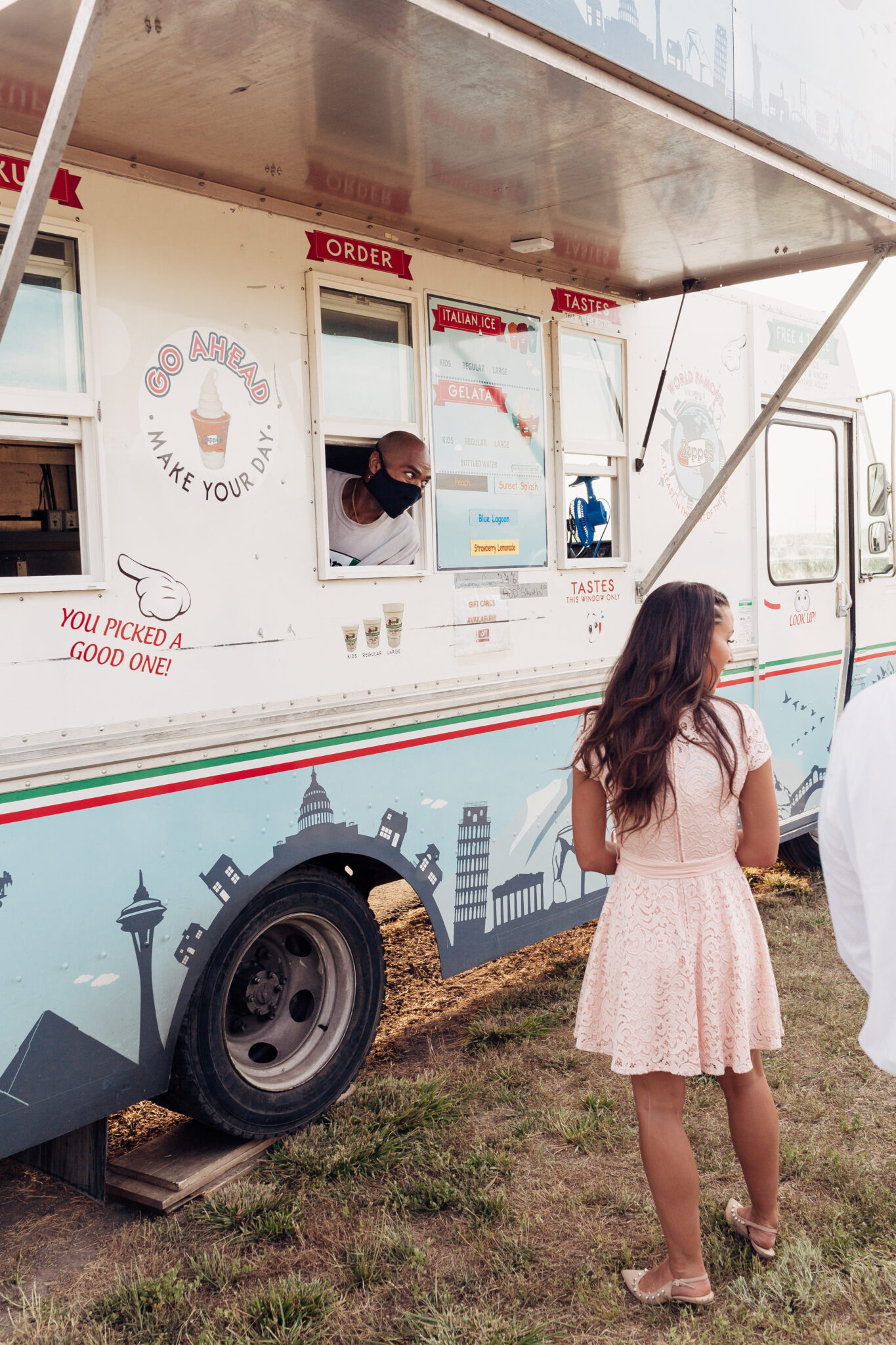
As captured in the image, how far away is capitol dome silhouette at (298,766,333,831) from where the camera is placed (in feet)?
11.5

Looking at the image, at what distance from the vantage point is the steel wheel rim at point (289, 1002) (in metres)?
3.55

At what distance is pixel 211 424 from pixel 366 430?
0.60m

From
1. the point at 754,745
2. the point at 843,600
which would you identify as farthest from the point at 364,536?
the point at 843,600

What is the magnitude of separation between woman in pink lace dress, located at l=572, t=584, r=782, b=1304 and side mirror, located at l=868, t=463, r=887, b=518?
401 cm

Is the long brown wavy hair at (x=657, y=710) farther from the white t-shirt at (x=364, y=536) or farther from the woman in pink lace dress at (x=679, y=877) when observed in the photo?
the white t-shirt at (x=364, y=536)

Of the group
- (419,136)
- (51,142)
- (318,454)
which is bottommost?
(318,454)

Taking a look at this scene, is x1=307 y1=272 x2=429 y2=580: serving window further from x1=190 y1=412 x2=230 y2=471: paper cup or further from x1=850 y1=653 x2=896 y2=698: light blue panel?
x1=850 y1=653 x2=896 y2=698: light blue panel

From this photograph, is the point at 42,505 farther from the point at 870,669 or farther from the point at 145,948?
the point at 870,669

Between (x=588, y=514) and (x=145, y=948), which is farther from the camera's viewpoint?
(x=588, y=514)

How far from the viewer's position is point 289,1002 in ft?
12.1

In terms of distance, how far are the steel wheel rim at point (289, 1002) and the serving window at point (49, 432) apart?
49.6 inches

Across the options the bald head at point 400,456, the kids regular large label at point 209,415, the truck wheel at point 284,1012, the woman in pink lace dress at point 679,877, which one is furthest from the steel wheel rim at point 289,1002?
the bald head at point 400,456

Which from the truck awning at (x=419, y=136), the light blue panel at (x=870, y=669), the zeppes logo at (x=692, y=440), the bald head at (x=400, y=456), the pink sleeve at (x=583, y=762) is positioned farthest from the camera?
the light blue panel at (x=870, y=669)

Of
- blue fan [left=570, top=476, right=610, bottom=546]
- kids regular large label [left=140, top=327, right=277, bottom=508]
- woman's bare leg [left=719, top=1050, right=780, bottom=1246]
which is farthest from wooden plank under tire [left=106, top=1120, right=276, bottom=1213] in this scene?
blue fan [left=570, top=476, right=610, bottom=546]
